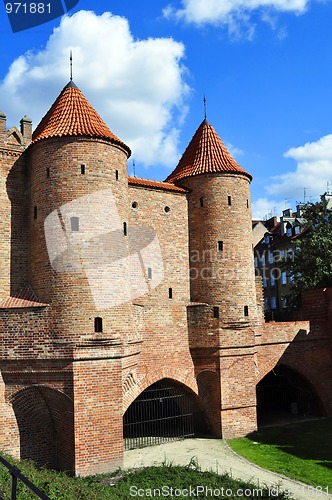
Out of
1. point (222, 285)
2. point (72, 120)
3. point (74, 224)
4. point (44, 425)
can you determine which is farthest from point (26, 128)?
point (44, 425)

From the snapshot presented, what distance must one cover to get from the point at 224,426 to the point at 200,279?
5.66 meters

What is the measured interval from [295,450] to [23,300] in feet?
34.6

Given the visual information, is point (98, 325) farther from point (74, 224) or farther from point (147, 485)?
point (147, 485)

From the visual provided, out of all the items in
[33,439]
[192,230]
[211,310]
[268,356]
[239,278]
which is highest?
[192,230]

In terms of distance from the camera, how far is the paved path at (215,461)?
13.1 m

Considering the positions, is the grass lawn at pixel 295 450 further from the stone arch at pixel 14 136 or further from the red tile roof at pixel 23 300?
the stone arch at pixel 14 136

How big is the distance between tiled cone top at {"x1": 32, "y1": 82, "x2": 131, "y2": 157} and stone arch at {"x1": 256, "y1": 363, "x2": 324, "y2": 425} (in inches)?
495

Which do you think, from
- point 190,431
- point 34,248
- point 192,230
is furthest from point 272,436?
point 34,248

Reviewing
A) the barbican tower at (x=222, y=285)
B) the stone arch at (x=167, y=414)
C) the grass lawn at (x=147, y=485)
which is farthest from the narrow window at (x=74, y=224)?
the stone arch at (x=167, y=414)

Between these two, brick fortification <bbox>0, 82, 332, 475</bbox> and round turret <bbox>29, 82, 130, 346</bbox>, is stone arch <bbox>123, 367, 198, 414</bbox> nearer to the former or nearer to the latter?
brick fortification <bbox>0, 82, 332, 475</bbox>

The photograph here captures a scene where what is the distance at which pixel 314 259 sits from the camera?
1097 inches

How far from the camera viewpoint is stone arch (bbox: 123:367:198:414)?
16.2 meters

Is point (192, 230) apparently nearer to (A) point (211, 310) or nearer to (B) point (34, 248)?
(A) point (211, 310)

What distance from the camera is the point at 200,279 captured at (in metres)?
19.1
